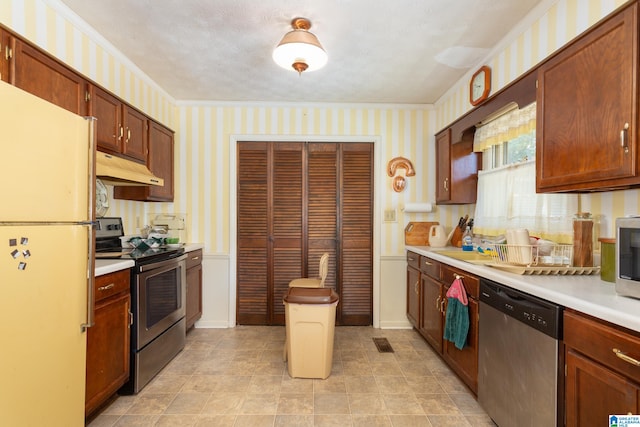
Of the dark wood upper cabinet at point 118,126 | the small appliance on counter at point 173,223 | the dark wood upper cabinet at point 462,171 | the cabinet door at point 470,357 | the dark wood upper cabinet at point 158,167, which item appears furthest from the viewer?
the small appliance on counter at point 173,223

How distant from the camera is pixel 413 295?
330cm

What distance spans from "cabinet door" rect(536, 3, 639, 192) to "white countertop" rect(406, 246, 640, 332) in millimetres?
478

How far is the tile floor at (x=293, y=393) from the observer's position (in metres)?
1.92

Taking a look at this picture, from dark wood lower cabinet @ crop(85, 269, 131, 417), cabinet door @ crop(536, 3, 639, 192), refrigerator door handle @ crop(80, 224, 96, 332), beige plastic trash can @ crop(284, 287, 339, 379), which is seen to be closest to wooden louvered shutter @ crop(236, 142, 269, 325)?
beige plastic trash can @ crop(284, 287, 339, 379)

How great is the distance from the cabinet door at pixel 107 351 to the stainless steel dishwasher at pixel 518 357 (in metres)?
2.28

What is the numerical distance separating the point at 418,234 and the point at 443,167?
0.78 m

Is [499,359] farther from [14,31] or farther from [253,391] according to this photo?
[14,31]

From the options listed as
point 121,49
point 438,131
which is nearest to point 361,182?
point 438,131

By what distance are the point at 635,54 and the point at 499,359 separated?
1.56m

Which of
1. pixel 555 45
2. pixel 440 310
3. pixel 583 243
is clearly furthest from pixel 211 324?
pixel 555 45

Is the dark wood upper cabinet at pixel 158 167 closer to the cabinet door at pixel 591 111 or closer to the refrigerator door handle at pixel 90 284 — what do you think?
the refrigerator door handle at pixel 90 284

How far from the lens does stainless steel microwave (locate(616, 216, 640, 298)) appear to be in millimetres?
1234

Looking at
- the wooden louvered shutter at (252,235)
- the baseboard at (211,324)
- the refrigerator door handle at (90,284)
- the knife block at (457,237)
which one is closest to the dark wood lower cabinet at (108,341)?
the refrigerator door handle at (90,284)

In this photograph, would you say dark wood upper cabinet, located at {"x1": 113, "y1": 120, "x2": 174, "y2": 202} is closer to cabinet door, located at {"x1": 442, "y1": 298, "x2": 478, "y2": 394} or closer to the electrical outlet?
the electrical outlet
